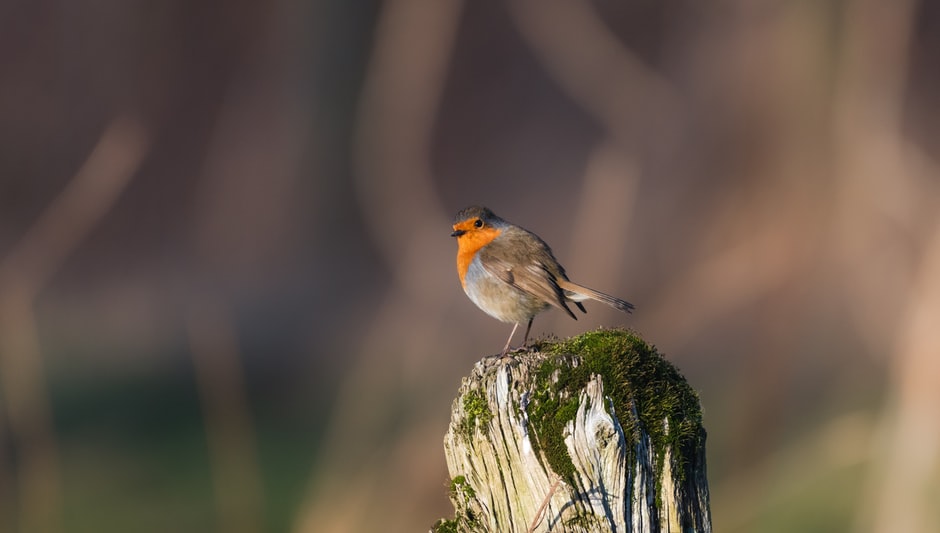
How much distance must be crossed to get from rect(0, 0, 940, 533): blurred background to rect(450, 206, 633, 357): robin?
24.2 inches

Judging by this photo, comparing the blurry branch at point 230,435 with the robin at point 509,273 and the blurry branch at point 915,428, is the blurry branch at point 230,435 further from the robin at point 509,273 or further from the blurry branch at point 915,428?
the blurry branch at point 915,428

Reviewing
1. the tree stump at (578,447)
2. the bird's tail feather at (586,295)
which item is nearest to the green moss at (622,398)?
the tree stump at (578,447)

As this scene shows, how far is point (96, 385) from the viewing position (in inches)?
419

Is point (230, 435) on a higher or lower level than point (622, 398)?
higher

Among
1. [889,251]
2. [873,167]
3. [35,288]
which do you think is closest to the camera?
[35,288]

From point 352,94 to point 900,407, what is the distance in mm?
9251

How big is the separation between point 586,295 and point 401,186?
6.10 meters

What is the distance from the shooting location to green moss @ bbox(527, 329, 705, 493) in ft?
6.71

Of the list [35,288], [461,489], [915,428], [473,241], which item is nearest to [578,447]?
[461,489]

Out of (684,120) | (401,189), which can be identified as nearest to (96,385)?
(401,189)

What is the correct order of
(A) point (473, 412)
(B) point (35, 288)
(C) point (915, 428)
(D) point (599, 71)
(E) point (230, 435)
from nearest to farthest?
(A) point (473, 412), (E) point (230, 435), (B) point (35, 288), (C) point (915, 428), (D) point (599, 71)

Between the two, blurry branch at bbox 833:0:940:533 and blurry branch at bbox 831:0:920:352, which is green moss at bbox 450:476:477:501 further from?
blurry branch at bbox 831:0:920:352

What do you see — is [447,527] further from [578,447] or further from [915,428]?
[915,428]

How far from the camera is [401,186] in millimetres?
9477
